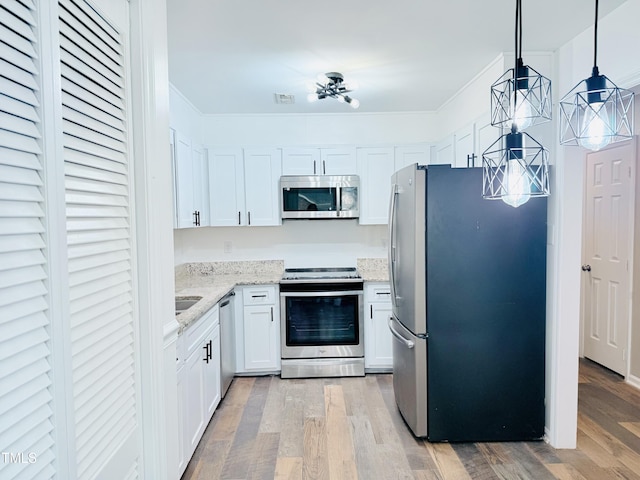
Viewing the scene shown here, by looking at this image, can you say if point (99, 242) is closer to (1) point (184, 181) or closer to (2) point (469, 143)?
(1) point (184, 181)

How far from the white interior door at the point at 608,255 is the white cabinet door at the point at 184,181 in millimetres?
3823

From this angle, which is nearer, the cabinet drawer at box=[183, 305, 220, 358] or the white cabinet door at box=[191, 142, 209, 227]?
the cabinet drawer at box=[183, 305, 220, 358]

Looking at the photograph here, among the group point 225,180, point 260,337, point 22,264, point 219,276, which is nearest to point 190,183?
point 225,180

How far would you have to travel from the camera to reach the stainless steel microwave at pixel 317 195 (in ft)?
12.2

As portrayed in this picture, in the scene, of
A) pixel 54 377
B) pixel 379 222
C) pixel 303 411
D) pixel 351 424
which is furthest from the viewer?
pixel 379 222

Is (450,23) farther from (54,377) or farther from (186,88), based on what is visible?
(54,377)

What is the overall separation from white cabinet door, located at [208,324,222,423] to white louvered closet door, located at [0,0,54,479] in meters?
1.82

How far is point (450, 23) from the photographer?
2.11 metres

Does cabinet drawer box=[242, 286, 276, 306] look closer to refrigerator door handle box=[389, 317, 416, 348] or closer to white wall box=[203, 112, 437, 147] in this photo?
refrigerator door handle box=[389, 317, 416, 348]

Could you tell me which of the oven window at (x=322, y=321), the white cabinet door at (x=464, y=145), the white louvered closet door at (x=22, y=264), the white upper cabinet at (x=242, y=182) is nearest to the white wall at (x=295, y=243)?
the white upper cabinet at (x=242, y=182)

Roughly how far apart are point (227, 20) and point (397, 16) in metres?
0.91

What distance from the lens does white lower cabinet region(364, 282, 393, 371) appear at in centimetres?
357

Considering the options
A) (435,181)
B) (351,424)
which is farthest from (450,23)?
(351,424)

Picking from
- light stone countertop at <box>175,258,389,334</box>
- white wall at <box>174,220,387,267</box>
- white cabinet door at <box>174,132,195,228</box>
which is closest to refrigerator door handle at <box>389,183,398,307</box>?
light stone countertop at <box>175,258,389,334</box>
